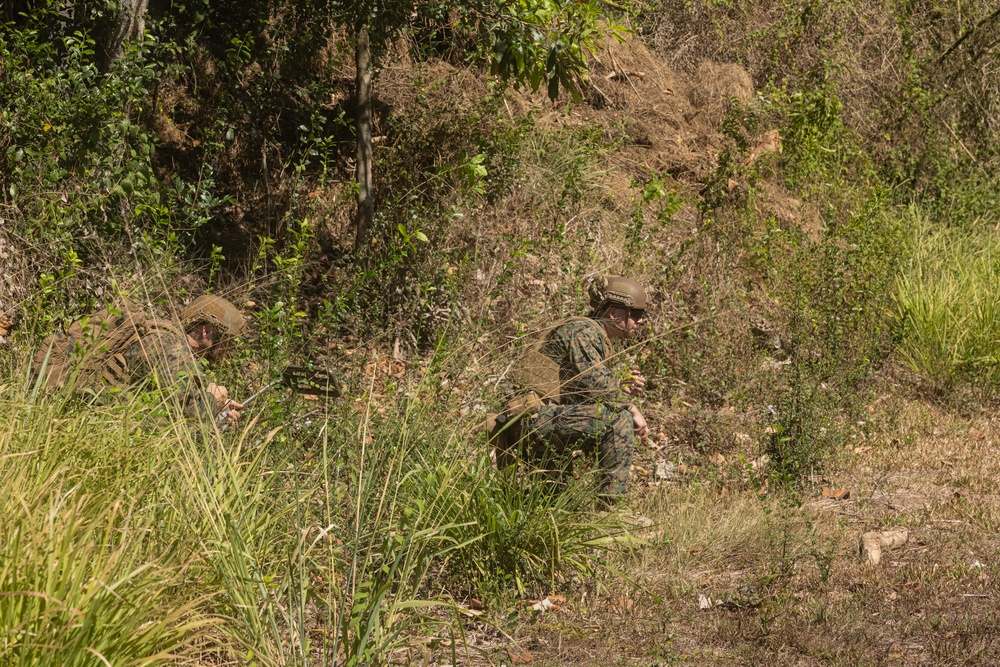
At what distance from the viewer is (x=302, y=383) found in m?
5.50

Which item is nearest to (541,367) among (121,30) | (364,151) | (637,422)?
(637,422)

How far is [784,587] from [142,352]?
2.98 meters

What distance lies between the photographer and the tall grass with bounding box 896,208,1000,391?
8.02 metres

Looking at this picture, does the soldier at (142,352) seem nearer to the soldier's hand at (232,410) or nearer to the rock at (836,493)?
the soldier's hand at (232,410)

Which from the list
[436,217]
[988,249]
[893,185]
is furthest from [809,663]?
[893,185]

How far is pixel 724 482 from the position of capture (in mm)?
6332

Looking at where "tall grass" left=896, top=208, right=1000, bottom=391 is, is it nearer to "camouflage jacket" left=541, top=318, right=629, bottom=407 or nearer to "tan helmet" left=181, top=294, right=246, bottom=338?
"camouflage jacket" left=541, top=318, right=629, bottom=407

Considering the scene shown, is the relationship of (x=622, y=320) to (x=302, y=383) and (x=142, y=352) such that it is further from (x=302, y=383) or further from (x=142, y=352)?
(x=142, y=352)

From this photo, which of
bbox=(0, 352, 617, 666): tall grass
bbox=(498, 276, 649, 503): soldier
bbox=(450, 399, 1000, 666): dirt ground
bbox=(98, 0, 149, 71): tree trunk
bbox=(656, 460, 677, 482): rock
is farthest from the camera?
bbox=(98, 0, 149, 71): tree trunk

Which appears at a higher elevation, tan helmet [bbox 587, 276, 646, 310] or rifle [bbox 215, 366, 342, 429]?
tan helmet [bbox 587, 276, 646, 310]

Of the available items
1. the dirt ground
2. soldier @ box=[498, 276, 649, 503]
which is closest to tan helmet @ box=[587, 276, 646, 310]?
soldier @ box=[498, 276, 649, 503]

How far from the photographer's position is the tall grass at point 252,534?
3.10m

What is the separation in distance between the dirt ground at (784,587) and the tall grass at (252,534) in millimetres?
289

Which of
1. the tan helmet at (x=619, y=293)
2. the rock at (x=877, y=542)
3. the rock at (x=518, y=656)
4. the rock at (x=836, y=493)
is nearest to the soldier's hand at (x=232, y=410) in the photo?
the rock at (x=518, y=656)
